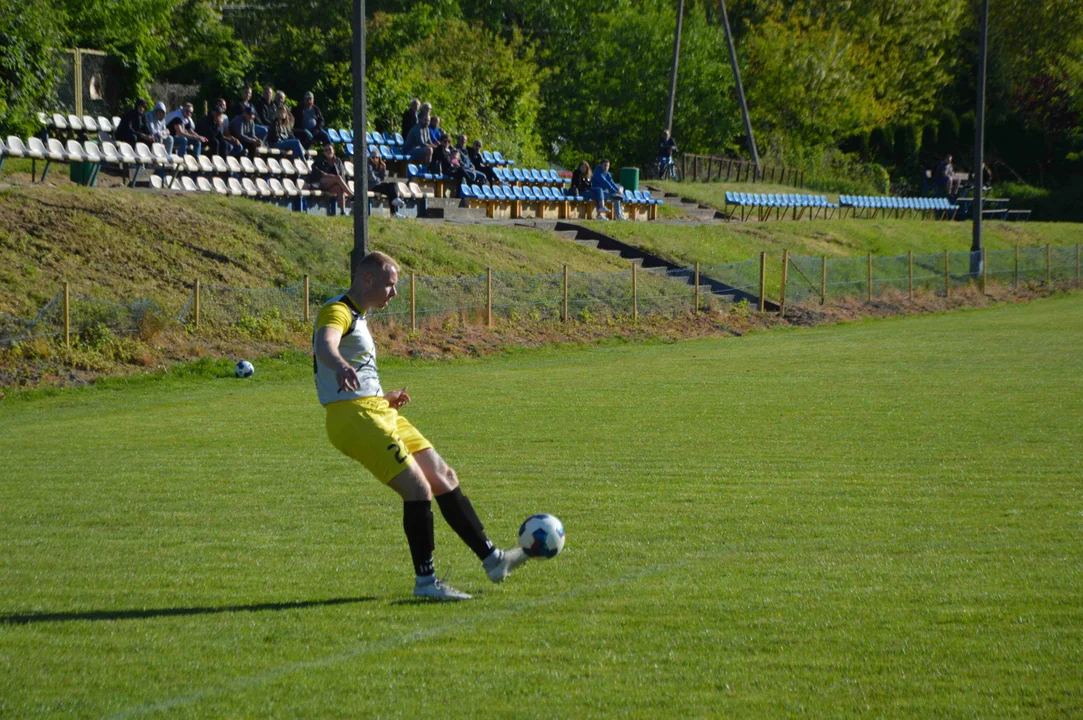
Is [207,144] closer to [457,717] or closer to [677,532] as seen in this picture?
[677,532]

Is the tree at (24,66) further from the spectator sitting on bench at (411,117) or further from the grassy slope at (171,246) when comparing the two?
the spectator sitting on bench at (411,117)

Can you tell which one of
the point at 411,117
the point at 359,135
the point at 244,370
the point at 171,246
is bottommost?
the point at 244,370

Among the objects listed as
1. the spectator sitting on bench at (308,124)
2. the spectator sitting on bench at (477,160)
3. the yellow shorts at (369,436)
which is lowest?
the yellow shorts at (369,436)

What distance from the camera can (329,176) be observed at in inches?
1232

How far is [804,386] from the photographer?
19.3m

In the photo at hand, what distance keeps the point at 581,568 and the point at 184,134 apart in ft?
78.1

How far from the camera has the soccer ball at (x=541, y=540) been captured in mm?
7551

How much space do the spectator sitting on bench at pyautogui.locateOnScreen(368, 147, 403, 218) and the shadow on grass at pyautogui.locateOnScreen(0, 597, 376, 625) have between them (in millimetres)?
26035

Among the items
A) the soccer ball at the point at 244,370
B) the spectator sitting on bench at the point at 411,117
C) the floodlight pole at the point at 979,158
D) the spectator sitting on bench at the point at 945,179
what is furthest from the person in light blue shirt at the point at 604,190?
the spectator sitting on bench at the point at 945,179

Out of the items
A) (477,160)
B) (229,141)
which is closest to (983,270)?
(477,160)

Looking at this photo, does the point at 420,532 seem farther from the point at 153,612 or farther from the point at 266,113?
the point at 266,113

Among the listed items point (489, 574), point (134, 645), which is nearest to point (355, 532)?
point (489, 574)

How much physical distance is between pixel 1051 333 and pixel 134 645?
88.2ft

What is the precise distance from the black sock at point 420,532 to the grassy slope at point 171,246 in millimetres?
16005
